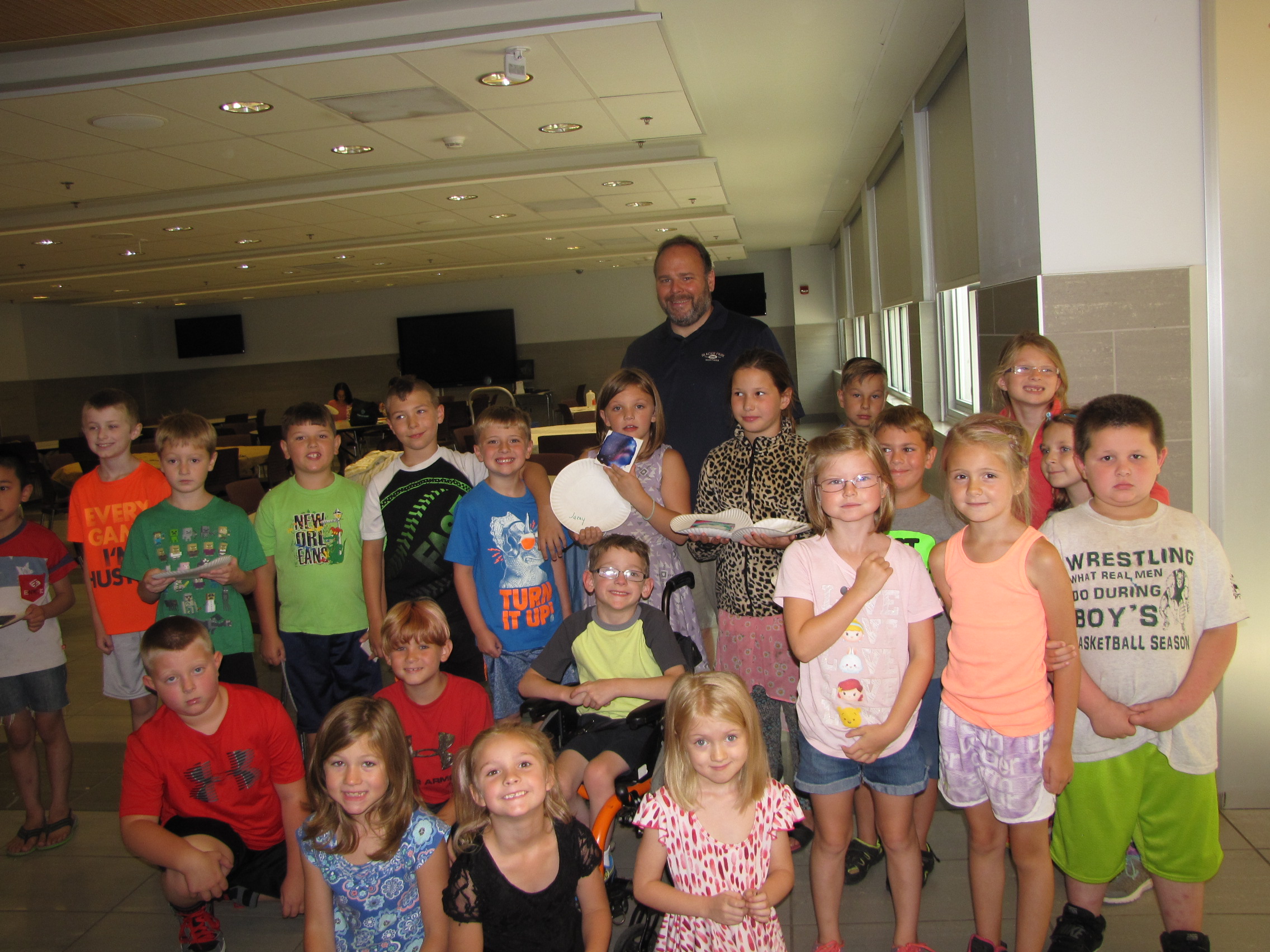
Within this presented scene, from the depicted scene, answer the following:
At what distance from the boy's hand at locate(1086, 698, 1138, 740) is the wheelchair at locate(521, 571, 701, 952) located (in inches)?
41.1

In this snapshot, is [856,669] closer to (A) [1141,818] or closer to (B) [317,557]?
(A) [1141,818]

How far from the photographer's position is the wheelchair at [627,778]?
2.01 metres

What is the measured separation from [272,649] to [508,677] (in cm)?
89

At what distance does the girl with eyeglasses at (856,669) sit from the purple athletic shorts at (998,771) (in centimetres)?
9

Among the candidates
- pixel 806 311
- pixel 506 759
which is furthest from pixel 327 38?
pixel 806 311

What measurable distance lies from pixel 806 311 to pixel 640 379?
47.3 feet

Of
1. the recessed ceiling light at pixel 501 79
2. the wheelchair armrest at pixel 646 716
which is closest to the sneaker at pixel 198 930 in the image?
the wheelchair armrest at pixel 646 716

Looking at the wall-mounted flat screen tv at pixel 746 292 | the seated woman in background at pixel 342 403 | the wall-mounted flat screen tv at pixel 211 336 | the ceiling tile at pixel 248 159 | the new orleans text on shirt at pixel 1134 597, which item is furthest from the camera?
the wall-mounted flat screen tv at pixel 211 336

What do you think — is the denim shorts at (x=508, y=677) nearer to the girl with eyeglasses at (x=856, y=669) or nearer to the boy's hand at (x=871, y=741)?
the girl with eyeglasses at (x=856, y=669)

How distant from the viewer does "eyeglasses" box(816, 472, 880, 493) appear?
2021 mm

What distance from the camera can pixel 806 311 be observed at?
54.4 feet

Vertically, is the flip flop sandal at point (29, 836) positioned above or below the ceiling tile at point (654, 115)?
below

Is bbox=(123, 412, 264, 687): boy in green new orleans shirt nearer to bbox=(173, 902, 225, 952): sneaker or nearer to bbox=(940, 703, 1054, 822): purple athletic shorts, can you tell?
bbox=(173, 902, 225, 952): sneaker

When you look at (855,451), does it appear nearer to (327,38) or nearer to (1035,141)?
(1035,141)
